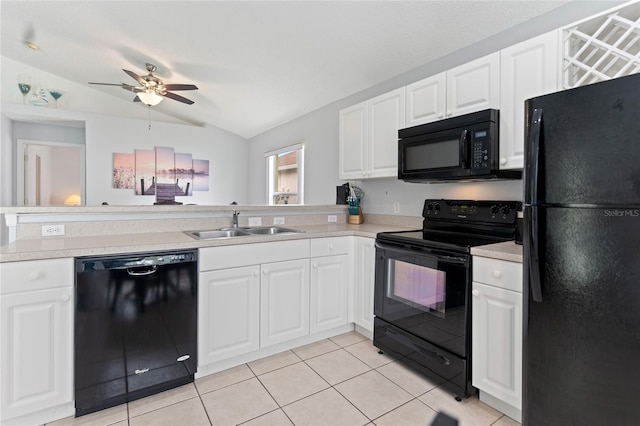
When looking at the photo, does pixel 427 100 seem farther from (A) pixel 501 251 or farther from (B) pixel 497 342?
(B) pixel 497 342

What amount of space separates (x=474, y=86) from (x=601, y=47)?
2.07 ft

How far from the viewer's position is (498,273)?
1.60 metres

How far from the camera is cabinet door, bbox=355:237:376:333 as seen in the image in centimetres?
245

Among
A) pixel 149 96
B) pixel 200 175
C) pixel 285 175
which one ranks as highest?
pixel 149 96

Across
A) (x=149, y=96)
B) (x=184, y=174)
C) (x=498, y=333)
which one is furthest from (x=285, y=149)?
(x=498, y=333)

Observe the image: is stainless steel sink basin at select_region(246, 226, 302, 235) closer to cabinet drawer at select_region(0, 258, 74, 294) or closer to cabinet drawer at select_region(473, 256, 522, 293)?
cabinet drawer at select_region(0, 258, 74, 294)

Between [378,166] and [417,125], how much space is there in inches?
20.2

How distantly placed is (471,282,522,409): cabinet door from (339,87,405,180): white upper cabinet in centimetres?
127

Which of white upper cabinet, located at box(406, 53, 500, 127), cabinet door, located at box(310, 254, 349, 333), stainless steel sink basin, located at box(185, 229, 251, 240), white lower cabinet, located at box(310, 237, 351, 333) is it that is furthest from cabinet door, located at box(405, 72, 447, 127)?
stainless steel sink basin, located at box(185, 229, 251, 240)

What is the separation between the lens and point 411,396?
1829 mm

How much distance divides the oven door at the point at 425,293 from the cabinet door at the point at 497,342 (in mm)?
66

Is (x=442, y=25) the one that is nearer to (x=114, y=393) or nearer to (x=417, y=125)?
(x=417, y=125)

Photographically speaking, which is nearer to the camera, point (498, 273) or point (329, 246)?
point (498, 273)

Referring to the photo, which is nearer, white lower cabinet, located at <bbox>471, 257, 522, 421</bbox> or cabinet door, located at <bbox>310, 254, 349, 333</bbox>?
white lower cabinet, located at <bbox>471, 257, 522, 421</bbox>
